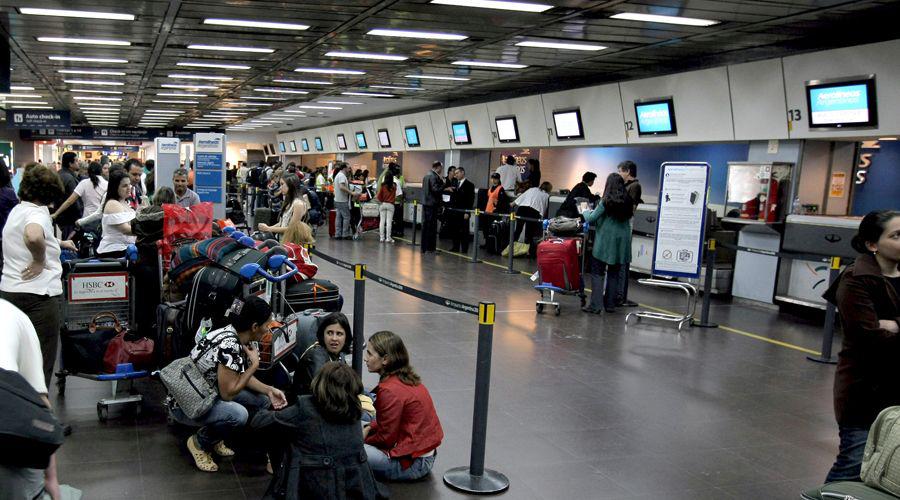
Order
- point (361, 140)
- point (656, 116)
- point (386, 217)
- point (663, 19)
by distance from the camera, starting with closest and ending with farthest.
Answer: point (663, 19) < point (656, 116) < point (386, 217) < point (361, 140)

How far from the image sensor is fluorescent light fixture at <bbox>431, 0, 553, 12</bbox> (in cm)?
798

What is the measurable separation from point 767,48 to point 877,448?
28.8 ft

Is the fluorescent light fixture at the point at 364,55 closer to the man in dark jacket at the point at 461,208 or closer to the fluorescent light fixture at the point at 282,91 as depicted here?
the man in dark jacket at the point at 461,208

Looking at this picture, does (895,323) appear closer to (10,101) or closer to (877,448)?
(877,448)

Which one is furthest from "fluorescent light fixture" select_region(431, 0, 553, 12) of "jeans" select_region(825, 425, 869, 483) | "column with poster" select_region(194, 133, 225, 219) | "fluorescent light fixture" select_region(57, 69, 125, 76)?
"fluorescent light fixture" select_region(57, 69, 125, 76)

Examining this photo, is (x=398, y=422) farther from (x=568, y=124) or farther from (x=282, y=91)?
(x=282, y=91)

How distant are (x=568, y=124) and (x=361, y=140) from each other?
13.6m

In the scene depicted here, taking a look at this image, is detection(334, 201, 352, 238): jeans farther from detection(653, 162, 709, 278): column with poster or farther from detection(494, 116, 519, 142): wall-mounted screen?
detection(653, 162, 709, 278): column with poster

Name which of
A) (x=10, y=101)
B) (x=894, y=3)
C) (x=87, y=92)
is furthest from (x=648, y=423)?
(x=10, y=101)

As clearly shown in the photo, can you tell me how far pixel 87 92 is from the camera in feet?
67.8

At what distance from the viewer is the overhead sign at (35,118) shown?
2584cm

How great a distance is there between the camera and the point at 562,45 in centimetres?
1063

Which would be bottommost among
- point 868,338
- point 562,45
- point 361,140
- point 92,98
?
point 868,338

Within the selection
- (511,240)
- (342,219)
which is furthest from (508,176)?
(511,240)
